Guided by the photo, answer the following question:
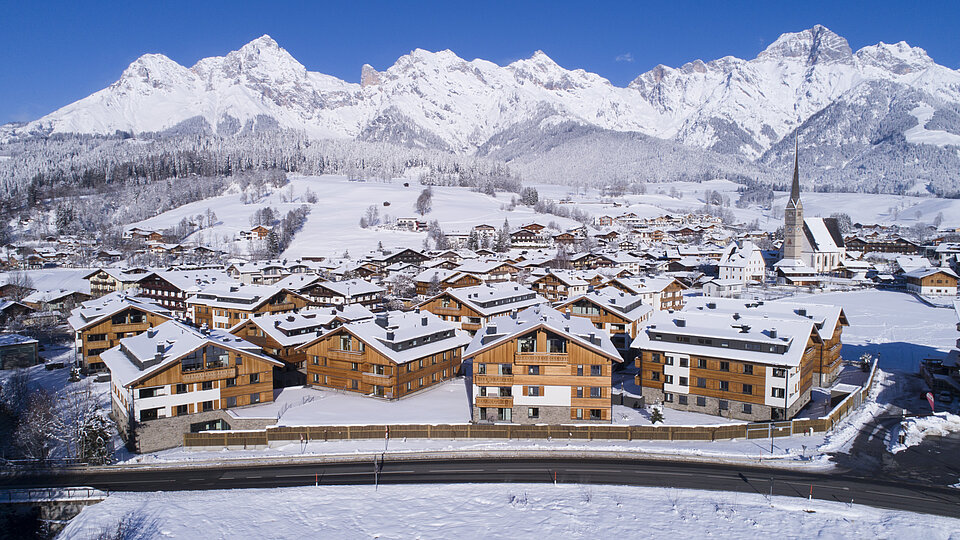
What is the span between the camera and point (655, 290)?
65938mm

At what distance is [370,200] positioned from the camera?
625 ft

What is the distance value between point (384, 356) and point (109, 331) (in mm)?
29243

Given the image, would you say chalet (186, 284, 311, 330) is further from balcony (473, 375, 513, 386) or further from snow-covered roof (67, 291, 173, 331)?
balcony (473, 375, 513, 386)

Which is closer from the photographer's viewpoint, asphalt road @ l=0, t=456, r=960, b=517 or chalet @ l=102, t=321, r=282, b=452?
asphalt road @ l=0, t=456, r=960, b=517

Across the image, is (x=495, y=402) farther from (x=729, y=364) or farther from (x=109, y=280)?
(x=109, y=280)

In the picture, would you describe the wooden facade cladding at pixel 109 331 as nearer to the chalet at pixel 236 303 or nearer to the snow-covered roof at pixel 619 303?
the chalet at pixel 236 303

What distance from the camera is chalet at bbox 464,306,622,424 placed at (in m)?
33.8

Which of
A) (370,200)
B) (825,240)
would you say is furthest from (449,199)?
(825,240)

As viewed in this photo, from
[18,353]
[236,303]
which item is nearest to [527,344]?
[236,303]

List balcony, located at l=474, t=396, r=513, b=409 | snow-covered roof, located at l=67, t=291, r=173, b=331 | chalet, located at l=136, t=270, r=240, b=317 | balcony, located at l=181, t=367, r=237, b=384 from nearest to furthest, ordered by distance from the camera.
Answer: balcony, located at l=181, t=367, r=237, b=384 → balcony, located at l=474, t=396, r=513, b=409 → snow-covered roof, located at l=67, t=291, r=173, b=331 → chalet, located at l=136, t=270, r=240, b=317

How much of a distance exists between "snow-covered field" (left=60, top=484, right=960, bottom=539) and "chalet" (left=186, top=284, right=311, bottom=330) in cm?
3706

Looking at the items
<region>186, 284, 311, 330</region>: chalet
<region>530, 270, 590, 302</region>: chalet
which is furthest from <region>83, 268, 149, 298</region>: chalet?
<region>530, 270, 590, 302</region>: chalet

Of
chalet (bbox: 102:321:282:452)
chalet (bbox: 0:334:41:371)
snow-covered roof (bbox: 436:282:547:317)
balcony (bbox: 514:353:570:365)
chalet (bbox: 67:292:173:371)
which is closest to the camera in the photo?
chalet (bbox: 102:321:282:452)

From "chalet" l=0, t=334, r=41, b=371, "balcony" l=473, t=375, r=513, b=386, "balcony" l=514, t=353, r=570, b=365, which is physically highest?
"balcony" l=514, t=353, r=570, b=365
